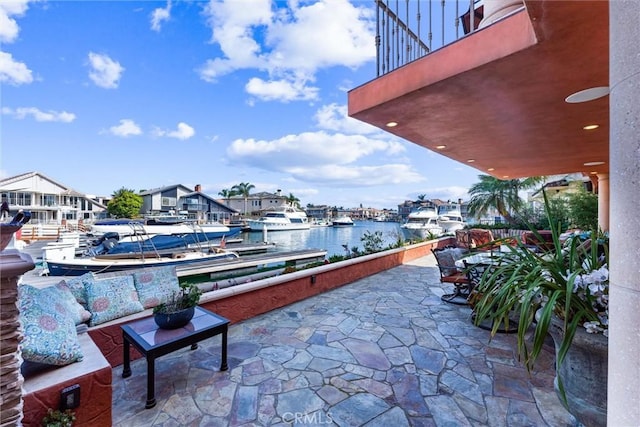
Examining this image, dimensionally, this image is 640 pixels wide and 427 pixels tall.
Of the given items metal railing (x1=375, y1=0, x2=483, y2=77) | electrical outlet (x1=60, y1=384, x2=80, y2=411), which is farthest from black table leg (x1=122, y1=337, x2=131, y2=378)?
metal railing (x1=375, y1=0, x2=483, y2=77)

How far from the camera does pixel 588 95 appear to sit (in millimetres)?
2910

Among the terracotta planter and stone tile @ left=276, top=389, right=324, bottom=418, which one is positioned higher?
the terracotta planter

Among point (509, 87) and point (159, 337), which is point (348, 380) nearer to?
point (159, 337)

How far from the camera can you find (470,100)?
9.96 ft

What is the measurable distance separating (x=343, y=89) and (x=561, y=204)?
45.7ft

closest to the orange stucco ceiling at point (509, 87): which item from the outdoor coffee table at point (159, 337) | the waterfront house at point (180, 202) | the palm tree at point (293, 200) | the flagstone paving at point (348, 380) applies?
the flagstone paving at point (348, 380)

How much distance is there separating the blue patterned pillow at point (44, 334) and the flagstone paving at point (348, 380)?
2.26 feet

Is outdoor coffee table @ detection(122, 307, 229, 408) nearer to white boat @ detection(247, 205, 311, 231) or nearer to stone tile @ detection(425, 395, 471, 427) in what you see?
stone tile @ detection(425, 395, 471, 427)

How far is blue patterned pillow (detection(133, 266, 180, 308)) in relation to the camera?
3209mm

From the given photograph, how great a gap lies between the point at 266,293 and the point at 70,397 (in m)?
2.61

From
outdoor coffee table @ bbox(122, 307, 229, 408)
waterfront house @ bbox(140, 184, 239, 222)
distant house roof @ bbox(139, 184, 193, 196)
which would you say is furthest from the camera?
distant house roof @ bbox(139, 184, 193, 196)

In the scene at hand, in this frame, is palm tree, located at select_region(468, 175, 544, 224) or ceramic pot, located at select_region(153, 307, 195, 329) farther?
palm tree, located at select_region(468, 175, 544, 224)

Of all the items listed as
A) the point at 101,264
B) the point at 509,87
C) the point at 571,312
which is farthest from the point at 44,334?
the point at 101,264

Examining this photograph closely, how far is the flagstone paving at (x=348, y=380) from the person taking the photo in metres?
2.17
